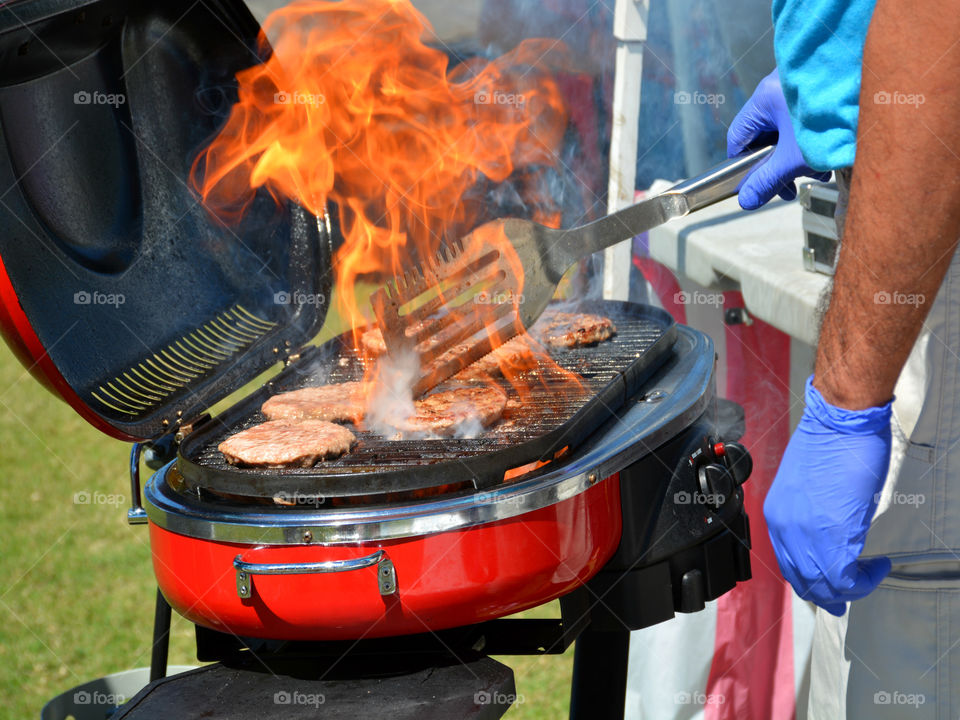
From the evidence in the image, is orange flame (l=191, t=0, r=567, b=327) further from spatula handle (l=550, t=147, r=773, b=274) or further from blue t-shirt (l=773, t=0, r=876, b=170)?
blue t-shirt (l=773, t=0, r=876, b=170)

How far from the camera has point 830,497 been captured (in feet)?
5.86

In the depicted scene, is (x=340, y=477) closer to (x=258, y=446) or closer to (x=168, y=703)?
(x=258, y=446)

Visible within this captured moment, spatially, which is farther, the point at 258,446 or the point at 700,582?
the point at 700,582

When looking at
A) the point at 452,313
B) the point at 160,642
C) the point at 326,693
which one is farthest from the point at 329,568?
the point at 160,642

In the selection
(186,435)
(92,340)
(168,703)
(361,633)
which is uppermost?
(92,340)

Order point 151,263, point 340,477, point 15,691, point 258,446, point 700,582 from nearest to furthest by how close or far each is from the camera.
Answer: point 340,477
point 258,446
point 700,582
point 151,263
point 15,691

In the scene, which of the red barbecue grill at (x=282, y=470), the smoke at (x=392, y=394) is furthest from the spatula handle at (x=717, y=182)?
the smoke at (x=392, y=394)

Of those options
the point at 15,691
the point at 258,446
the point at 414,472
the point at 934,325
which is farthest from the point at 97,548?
the point at 934,325

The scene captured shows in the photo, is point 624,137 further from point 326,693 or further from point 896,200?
point 326,693

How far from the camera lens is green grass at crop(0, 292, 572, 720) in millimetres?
3971

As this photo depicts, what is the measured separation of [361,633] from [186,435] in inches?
30.1

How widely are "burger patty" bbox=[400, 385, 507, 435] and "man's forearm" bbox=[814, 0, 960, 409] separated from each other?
75 centimetres

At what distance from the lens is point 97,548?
5.20 m

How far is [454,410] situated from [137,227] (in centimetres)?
101
